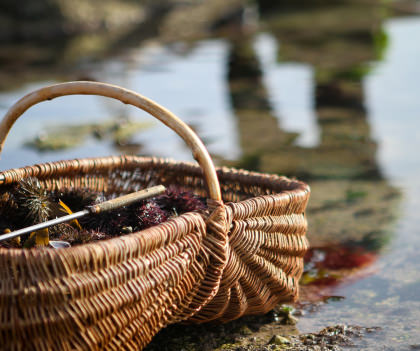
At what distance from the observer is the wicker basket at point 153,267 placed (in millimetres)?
1396

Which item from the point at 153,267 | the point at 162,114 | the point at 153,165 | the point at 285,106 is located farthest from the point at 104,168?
the point at 285,106

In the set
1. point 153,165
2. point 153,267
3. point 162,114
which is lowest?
point 153,267

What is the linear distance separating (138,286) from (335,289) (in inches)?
42.1

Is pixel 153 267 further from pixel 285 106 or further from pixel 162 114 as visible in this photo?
pixel 285 106

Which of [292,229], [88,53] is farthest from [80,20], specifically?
[292,229]

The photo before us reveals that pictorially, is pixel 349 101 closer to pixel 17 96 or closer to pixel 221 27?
pixel 17 96

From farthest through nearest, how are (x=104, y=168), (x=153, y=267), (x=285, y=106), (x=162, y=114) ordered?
(x=285, y=106)
(x=104, y=168)
(x=162, y=114)
(x=153, y=267)

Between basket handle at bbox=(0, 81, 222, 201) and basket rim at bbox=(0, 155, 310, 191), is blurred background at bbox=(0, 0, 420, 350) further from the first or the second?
basket handle at bbox=(0, 81, 222, 201)

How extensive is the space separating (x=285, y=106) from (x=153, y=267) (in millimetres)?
3917

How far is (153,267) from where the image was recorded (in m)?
1.57

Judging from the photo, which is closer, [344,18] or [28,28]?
[28,28]

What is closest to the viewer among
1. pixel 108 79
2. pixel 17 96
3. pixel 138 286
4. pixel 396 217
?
pixel 138 286

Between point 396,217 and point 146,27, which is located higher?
point 146,27

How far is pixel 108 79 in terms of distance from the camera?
20.9 ft
